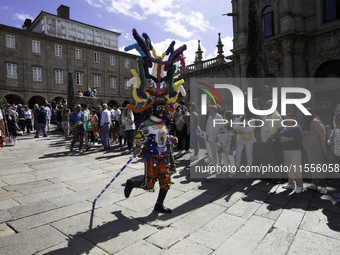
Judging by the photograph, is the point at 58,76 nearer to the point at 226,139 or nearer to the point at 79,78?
the point at 79,78

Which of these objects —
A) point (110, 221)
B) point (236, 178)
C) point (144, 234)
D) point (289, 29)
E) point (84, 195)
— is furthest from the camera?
point (289, 29)

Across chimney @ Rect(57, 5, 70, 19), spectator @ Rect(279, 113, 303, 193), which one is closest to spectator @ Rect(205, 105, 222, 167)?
spectator @ Rect(279, 113, 303, 193)

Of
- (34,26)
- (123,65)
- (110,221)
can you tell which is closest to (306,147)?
(110,221)

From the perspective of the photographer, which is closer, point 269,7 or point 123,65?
point 269,7

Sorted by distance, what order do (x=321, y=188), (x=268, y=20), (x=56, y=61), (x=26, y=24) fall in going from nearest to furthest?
1. (x=321, y=188)
2. (x=268, y=20)
3. (x=56, y=61)
4. (x=26, y=24)

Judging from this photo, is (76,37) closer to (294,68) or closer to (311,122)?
(294,68)

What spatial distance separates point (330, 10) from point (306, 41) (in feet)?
7.37

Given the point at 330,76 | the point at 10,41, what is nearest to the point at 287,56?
the point at 330,76

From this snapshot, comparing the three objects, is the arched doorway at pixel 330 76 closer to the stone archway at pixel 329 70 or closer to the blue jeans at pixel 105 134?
the stone archway at pixel 329 70

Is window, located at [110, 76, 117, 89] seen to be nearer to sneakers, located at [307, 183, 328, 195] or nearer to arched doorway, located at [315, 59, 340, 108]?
arched doorway, located at [315, 59, 340, 108]

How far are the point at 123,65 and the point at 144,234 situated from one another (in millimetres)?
35646

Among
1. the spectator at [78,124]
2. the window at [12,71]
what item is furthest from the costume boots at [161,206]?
the window at [12,71]

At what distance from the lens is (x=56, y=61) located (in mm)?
29531

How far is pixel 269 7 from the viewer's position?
61.2 feet
